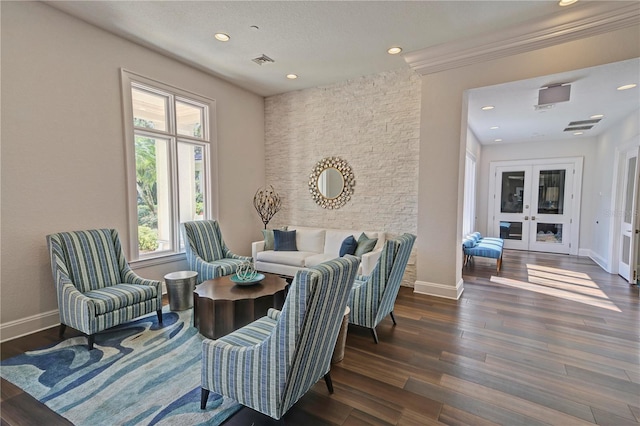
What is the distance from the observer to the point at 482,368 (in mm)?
2494

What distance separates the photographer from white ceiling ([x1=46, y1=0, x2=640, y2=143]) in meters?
3.08

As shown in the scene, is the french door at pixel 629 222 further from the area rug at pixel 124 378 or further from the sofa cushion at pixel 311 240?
the area rug at pixel 124 378

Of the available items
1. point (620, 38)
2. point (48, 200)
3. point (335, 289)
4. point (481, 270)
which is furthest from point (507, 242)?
point (48, 200)

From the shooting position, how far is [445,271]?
13.7 ft

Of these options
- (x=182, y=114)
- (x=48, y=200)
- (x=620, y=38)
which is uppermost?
(x=620, y=38)

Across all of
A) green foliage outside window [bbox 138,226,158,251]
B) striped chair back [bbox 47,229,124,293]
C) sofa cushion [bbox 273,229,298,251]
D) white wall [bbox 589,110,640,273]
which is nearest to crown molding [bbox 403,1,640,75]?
white wall [bbox 589,110,640,273]

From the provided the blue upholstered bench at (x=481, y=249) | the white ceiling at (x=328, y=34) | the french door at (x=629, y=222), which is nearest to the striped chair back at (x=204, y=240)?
the white ceiling at (x=328, y=34)

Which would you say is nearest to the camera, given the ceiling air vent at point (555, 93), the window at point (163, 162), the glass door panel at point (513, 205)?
the ceiling air vent at point (555, 93)

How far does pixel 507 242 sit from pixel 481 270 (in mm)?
3147

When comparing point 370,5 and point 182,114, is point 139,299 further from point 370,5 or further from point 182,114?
point 370,5

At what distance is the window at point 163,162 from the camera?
3955 mm

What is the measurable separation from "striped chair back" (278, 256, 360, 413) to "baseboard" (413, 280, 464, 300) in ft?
9.18

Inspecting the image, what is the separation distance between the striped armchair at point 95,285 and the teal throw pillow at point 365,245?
2.63 m

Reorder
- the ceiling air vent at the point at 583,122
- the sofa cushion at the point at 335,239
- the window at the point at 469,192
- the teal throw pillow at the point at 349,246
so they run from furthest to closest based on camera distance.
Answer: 1. the window at the point at 469,192
2. the ceiling air vent at the point at 583,122
3. the sofa cushion at the point at 335,239
4. the teal throw pillow at the point at 349,246
